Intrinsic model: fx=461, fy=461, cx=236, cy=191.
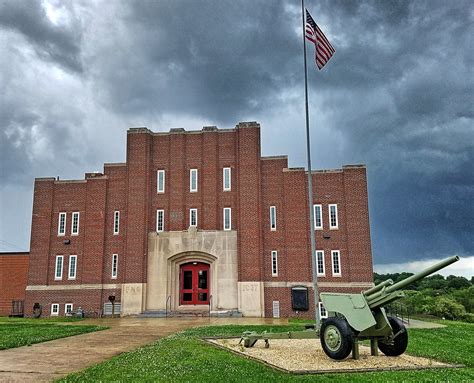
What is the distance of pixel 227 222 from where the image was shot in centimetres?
3017

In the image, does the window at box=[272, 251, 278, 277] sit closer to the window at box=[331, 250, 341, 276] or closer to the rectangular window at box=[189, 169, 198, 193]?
the window at box=[331, 250, 341, 276]

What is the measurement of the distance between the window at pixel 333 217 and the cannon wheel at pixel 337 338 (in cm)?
1931

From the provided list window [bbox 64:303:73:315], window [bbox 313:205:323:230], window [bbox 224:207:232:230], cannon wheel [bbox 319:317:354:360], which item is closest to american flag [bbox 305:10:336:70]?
cannon wheel [bbox 319:317:354:360]

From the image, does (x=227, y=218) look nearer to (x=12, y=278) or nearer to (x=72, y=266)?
(x=72, y=266)

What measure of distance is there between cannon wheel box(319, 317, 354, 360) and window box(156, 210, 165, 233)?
2103 centimetres

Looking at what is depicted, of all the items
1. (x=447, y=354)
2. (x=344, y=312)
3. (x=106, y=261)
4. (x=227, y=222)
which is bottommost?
(x=447, y=354)

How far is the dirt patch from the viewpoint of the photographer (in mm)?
9391

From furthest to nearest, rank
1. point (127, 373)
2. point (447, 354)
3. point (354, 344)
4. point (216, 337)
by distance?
point (216, 337) → point (447, 354) → point (354, 344) → point (127, 373)

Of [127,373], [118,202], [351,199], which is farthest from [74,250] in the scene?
[127,373]

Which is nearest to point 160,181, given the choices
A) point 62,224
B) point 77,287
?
point 62,224

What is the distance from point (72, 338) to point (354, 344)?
34.3 ft

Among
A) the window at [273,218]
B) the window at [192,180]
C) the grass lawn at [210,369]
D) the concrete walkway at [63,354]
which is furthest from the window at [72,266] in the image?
the grass lawn at [210,369]

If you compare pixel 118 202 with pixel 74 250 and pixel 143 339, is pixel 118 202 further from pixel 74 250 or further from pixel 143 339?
pixel 143 339

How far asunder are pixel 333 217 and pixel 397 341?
19027 mm
